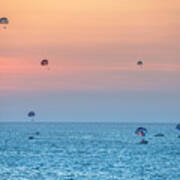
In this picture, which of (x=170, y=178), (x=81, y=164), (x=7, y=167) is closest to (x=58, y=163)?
(x=81, y=164)

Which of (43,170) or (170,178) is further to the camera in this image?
(43,170)

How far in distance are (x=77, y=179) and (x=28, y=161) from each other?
25.0m

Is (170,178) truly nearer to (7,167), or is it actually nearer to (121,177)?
(121,177)

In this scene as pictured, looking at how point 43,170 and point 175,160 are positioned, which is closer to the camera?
point 43,170

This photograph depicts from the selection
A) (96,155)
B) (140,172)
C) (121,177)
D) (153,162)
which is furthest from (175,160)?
(121,177)

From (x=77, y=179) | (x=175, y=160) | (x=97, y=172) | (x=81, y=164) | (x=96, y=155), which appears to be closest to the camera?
(x=77, y=179)

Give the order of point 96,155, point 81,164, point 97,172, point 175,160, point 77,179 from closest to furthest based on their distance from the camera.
Result: point 77,179 < point 97,172 < point 81,164 < point 175,160 < point 96,155

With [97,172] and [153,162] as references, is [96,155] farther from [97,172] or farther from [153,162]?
[97,172]

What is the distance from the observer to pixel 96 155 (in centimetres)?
11188

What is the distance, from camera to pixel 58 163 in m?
94.1

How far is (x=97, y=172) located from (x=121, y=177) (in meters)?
6.08

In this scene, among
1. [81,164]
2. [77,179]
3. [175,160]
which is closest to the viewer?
[77,179]

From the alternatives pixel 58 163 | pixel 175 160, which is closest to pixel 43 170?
pixel 58 163

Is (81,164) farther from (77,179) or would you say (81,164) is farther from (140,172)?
(77,179)
